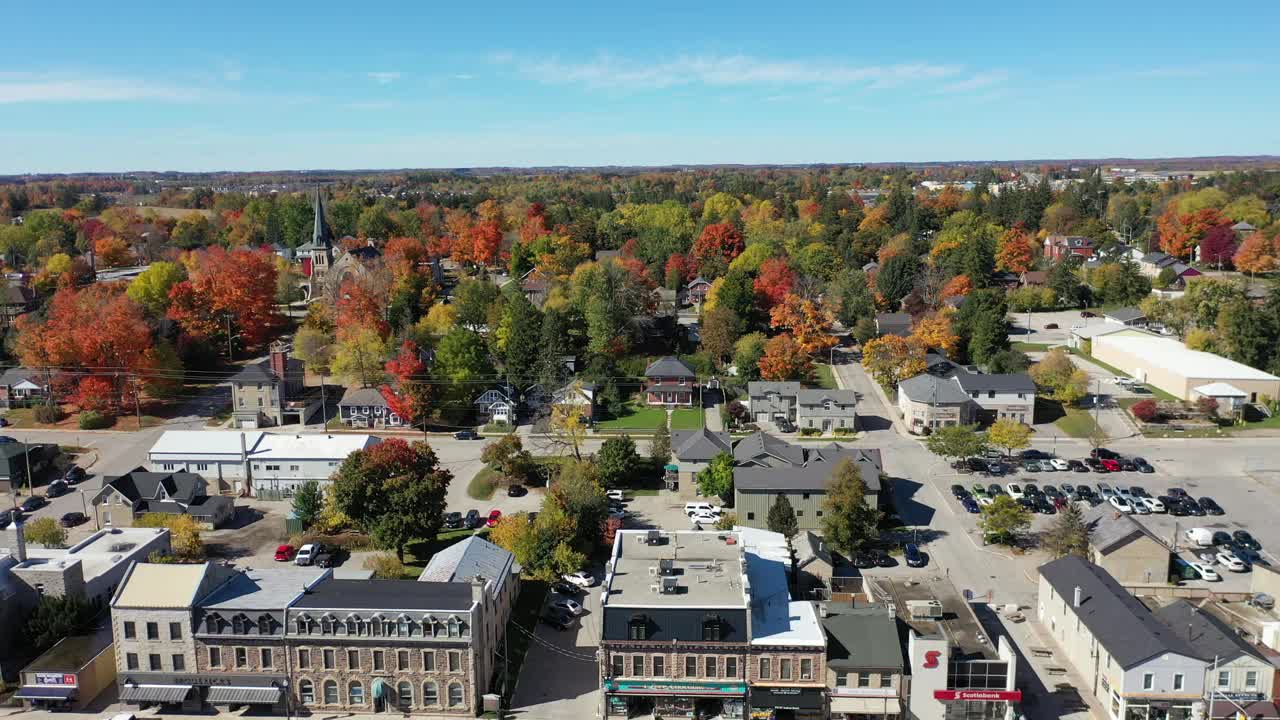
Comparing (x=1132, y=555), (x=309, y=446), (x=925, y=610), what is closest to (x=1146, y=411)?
(x=1132, y=555)

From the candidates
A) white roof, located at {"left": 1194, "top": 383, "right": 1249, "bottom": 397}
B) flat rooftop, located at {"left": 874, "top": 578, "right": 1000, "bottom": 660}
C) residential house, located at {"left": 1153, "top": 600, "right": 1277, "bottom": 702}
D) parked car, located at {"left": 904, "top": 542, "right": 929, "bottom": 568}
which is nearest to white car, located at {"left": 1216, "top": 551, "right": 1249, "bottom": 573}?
residential house, located at {"left": 1153, "top": 600, "right": 1277, "bottom": 702}

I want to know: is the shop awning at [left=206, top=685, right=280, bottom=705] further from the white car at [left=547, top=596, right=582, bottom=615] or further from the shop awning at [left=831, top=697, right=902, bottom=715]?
the shop awning at [left=831, top=697, right=902, bottom=715]

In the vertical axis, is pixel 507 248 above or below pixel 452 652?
above

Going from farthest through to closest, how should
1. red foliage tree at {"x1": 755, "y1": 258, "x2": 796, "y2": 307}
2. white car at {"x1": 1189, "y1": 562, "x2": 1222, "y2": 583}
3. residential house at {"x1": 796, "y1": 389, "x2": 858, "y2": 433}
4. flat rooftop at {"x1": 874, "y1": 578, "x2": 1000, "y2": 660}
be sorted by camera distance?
1. red foliage tree at {"x1": 755, "y1": 258, "x2": 796, "y2": 307}
2. residential house at {"x1": 796, "y1": 389, "x2": 858, "y2": 433}
3. white car at {"x1": 1189, "y1": 562, "x2": 1222, "y2": 583}
4. flat rooftop at {"x1": 874, "y1": 578, "x2": 1000, "y2": 660}

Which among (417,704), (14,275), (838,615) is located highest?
(14,275)

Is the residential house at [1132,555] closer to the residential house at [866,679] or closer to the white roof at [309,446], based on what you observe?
the residential house at [866,679]

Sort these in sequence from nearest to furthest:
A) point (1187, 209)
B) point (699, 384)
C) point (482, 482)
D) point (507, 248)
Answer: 1. point (482, 482)
2. point (699, 384)
3. point (507, 248)
4. point (1187, 209)

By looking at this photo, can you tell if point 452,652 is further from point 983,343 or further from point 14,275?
point 14,275

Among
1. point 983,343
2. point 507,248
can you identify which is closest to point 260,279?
point 507,248
